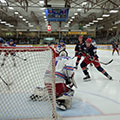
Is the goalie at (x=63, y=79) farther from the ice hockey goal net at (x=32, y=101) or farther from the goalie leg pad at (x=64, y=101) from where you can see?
the ice hockey goal net at (x=32, y=101)

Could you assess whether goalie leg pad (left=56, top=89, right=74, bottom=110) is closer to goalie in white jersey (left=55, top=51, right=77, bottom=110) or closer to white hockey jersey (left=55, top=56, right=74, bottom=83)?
goalie in white jersey (left=55, top=51, right=77, bottom=110)

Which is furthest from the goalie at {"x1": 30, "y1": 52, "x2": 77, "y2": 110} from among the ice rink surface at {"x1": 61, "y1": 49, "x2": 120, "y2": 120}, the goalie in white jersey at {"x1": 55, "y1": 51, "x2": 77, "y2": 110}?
the ice rink surface at {"x1": 61, "y1": 49, "x2": 120, "y2": 120}

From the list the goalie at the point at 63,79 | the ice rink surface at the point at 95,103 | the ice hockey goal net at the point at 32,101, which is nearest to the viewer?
the ice hockey goal net at the point at 32,101

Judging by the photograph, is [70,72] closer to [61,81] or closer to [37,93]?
[61,81]

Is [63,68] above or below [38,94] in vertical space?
above

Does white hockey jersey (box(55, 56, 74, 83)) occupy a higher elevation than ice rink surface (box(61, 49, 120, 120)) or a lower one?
higher

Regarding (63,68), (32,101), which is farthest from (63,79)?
(32,101)

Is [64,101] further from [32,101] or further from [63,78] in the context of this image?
[32,101]

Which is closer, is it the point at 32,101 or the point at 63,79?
the point at 63,79

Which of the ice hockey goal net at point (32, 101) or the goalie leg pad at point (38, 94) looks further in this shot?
the goalie leg pad at point (38, 94)

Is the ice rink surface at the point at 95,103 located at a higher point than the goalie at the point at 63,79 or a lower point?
lower

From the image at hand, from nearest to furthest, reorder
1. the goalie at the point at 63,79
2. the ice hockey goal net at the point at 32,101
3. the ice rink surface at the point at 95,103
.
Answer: the ice hockey goal net at the point at 32,101, the ice rink surface at the point at 95,103, the goalie at the point at 63,79

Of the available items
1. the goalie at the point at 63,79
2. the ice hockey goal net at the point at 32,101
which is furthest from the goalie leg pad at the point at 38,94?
the goalie at the point at 63,79

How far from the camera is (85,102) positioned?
199cm
